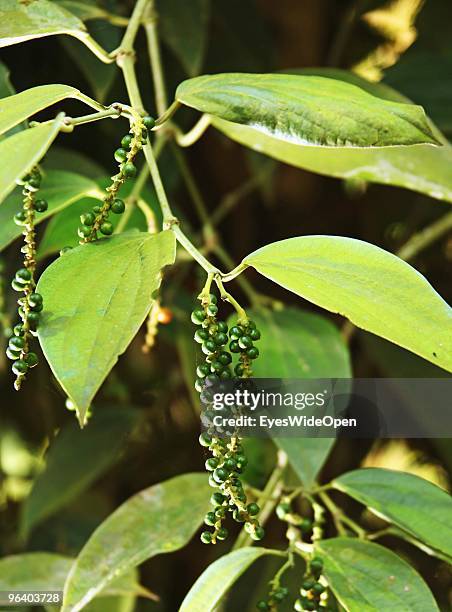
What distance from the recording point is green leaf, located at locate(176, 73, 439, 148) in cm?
41

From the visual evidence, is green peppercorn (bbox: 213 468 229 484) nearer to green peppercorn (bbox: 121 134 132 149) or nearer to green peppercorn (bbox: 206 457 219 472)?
green peppercorn (bbox: 206 457 219 472)

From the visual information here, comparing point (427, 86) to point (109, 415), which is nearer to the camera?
point (427, 86)

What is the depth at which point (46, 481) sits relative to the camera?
854mm

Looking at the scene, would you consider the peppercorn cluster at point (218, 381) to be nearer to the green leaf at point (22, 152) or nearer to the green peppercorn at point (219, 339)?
the green peppercorn at point (219, 339)

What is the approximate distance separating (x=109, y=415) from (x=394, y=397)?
0.32 metres

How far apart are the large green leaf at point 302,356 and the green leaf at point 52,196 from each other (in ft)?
0.54

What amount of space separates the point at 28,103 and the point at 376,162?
285 mm

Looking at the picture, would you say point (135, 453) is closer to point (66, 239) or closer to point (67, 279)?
point (66, 239)

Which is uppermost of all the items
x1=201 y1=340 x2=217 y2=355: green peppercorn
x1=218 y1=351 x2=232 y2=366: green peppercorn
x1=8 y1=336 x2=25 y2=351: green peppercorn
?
x1=8 y1=336 x2=25 y2=351: green peppercorn

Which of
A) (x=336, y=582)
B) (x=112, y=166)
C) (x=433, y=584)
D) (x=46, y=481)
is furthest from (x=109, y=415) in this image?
(x=336, y=582)

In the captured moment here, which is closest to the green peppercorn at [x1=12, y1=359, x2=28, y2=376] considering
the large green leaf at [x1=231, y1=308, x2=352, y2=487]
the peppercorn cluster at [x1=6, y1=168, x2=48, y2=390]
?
the peppercorn cluster at [x1=6, y1=168, x2=48, y2=390]

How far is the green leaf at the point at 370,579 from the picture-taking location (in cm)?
46

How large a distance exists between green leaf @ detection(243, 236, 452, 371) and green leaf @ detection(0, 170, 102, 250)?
6.1 inches

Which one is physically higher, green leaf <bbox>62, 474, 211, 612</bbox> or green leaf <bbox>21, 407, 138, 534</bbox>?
green leaf <bbox>62, 474, 211, 612</bbox>
